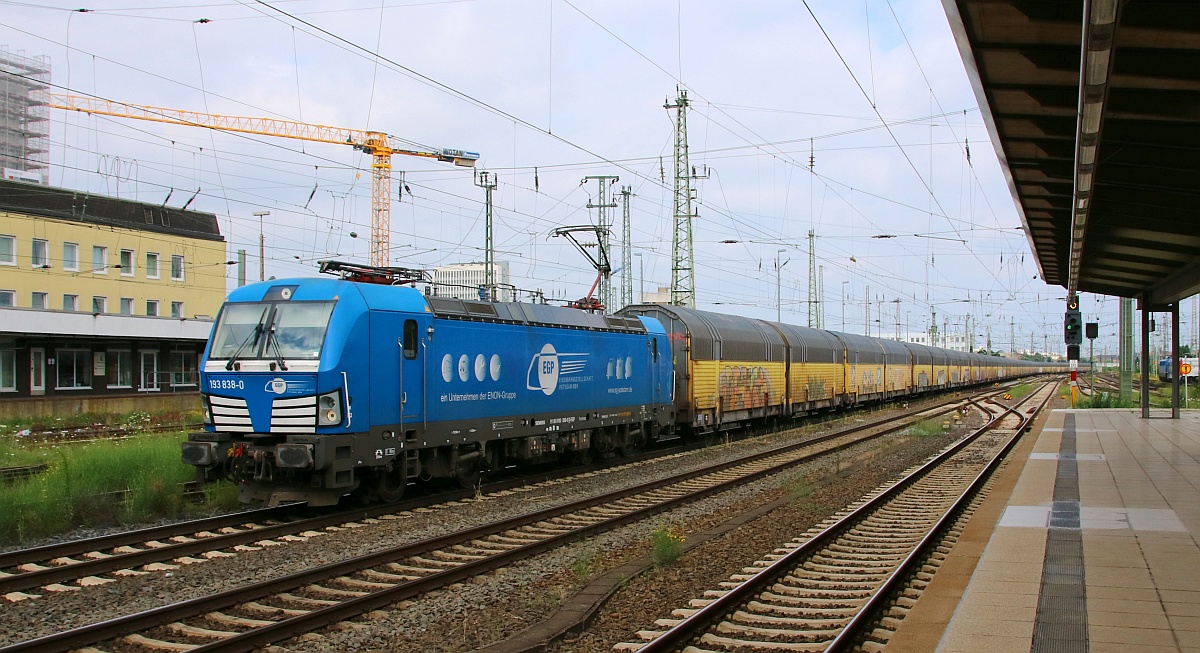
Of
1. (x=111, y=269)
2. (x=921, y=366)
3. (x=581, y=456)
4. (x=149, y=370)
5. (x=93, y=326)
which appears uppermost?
(x=111, y=269)

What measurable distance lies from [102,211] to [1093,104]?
150ft

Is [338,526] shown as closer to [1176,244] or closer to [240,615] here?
[240,615]

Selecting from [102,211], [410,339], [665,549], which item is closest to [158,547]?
[410,339]

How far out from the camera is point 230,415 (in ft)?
38.7

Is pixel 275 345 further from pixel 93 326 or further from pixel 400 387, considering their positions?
pixel 93 326

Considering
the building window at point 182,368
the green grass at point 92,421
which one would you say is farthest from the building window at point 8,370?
the building window at point 182,368

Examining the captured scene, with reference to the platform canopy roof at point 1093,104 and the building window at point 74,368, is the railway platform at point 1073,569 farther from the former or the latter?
the building window at point 74,368

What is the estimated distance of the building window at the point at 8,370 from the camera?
3153cm

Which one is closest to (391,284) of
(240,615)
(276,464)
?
(276,464)

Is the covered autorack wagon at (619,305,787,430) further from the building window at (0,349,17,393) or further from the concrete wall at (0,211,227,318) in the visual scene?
the concrete wall at (0,211,227,318)

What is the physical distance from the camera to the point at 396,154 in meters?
56.2

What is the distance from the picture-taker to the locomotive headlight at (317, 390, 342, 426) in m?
11.3

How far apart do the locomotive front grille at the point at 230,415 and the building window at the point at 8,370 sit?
25.0 m

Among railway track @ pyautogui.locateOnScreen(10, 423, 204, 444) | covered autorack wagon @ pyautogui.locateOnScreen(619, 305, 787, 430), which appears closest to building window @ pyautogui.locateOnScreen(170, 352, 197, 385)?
railway track @ pyautogui.locateOnScreen(10, 423, 204, 444)
